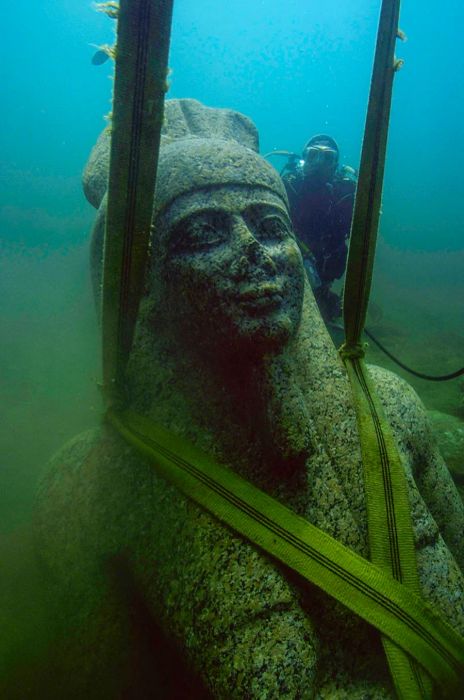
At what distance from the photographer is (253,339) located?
1931mm

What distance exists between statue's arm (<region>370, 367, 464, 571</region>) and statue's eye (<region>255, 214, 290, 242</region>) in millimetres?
1060

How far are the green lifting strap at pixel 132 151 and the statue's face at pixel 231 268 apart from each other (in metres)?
0.29

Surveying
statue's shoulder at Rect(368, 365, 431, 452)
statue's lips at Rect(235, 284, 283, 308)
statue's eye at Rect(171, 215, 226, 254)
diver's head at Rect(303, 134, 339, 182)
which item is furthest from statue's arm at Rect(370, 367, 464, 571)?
diver's head at Rect(303, 134, 339, 182)

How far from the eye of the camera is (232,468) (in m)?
1.97

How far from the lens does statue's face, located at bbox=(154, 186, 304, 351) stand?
194 cm

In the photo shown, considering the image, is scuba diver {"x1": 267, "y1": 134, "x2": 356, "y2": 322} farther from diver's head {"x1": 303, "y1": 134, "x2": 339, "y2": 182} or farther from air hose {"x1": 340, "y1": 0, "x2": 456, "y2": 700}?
air hose {"x1": 340, "y1": 0, "x2": 456, "y2": 700}

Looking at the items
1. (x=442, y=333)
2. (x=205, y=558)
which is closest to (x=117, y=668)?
(x=205, y=558)

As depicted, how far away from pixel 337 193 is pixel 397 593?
16.0 feet

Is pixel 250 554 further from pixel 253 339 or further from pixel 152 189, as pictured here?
pixel 152 189

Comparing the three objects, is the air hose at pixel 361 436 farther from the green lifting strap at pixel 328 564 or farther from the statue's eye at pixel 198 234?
the statue's eye at pixel 198 234

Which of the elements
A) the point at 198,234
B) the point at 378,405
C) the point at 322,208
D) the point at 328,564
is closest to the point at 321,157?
the point at 322,208

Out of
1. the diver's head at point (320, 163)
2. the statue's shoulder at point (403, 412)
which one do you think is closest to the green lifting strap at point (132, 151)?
the statue's shoulder at point (403, 412)

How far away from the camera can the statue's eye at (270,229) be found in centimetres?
221

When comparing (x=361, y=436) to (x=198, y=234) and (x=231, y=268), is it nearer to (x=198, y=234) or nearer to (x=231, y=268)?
(x=231, y=268)
